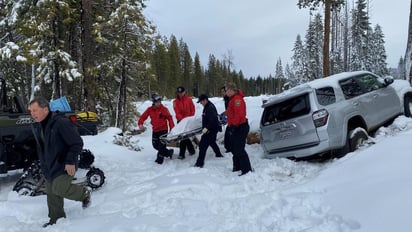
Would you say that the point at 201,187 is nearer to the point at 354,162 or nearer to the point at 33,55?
the point at 354,162

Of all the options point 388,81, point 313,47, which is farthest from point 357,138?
point 313,47

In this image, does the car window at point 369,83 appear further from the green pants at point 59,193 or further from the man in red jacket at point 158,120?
the green pants at point 59,193

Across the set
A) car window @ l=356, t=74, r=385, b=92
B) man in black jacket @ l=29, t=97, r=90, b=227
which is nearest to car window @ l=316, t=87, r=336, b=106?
car window @ l=356, t=74, r=385, b=92

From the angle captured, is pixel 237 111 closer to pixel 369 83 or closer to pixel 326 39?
pixel 369 83

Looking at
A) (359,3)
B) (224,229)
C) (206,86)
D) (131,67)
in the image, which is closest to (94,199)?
(224,229)

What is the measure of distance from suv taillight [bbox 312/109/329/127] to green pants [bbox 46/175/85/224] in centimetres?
470

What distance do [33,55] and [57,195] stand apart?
868 centimetres

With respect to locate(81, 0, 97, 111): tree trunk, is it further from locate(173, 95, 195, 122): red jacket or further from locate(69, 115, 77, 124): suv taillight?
locate(69, 115, 77, 124): suv taillight

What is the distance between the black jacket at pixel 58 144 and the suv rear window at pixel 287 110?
4540 mm

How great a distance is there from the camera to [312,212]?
4.44m

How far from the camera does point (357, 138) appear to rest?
769 cm

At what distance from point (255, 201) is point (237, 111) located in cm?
269

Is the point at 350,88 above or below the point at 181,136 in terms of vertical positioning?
above

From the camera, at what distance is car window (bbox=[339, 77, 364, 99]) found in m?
8.17
